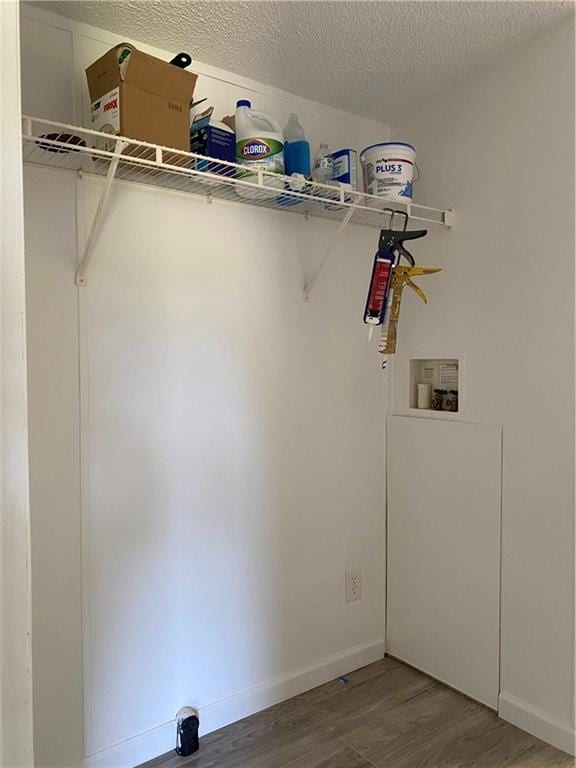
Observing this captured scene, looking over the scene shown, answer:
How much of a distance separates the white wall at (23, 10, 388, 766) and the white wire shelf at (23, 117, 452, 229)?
0.05 metres

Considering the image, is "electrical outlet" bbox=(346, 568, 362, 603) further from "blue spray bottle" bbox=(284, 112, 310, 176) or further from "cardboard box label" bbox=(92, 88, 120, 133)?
"cardboard box label" bbox=(92, 88, 120, 133)

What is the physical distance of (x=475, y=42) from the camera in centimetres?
177

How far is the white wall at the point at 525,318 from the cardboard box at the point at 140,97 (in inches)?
40.4

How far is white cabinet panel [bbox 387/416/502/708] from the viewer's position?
1.94 meters

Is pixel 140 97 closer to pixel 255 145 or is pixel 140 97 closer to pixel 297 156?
pixel 255 145

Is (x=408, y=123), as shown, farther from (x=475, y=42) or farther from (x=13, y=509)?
(x=13, y=509)

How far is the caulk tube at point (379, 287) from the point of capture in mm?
1744

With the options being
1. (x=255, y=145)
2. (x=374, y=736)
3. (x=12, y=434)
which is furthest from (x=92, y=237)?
(x=374, y=736)

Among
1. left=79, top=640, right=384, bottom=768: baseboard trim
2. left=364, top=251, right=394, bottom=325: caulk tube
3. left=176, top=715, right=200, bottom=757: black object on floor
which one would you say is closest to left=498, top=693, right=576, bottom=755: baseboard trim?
left=79, top=640, right=384, bottom=768: baseboard trim

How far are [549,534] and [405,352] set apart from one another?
32.8 inches

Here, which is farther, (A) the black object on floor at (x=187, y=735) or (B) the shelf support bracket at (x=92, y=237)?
(A) the black object on floor at (x=187, y=735)

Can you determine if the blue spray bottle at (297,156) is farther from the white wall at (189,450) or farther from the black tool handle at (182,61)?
the black tool handle at (182,61)

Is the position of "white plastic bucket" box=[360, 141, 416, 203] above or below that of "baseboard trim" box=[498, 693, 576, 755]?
above

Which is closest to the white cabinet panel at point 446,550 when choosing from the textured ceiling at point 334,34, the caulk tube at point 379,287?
the caulk tube at point 379,287
